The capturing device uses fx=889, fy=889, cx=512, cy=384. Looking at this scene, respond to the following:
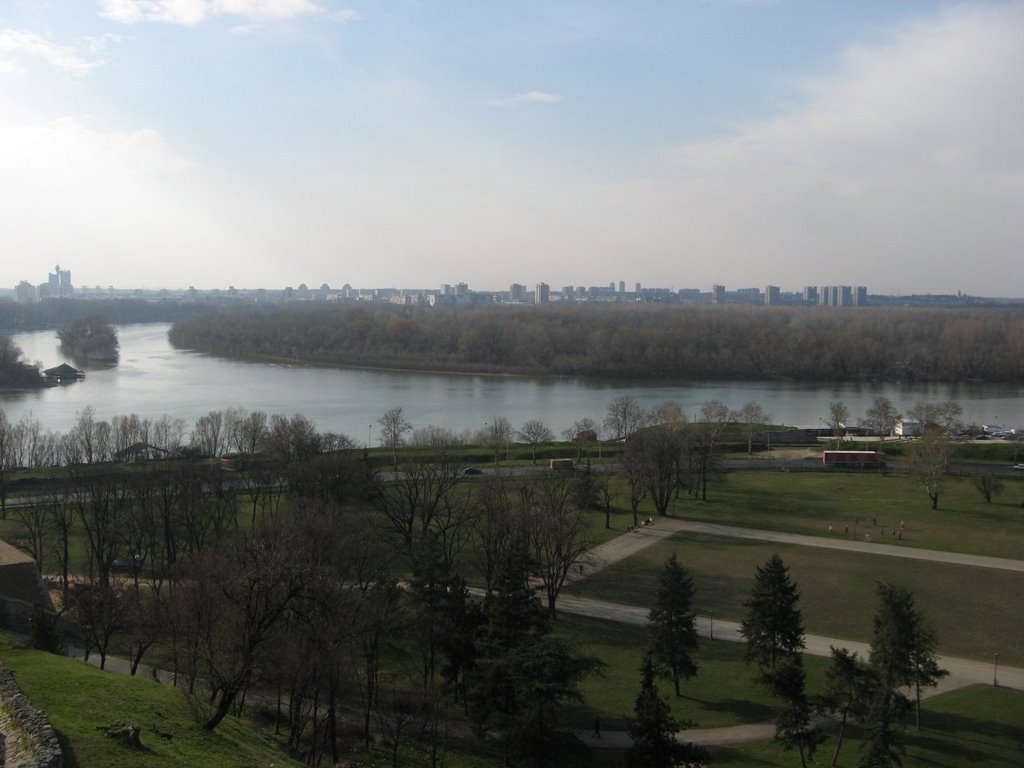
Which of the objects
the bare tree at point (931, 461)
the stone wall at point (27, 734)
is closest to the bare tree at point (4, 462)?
the stone wall at point (27, 734)

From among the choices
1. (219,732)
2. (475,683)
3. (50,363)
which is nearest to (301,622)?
(219,732)

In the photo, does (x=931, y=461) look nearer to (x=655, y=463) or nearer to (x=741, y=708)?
(x=655, y=463)

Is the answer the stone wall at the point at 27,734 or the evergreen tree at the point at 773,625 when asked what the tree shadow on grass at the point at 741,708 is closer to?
the evergreen tree at the point at 773,625

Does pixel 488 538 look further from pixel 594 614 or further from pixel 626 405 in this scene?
pixel 626 405

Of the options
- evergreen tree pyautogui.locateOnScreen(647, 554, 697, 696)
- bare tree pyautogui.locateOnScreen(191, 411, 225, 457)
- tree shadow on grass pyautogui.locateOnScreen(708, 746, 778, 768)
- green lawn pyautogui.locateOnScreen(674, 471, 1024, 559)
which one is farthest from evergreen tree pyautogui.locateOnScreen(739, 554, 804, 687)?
bare tree pyautogui.locateOnScreen(191, 411, 225, 457)

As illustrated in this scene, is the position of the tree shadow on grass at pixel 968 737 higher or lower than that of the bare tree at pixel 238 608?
lower

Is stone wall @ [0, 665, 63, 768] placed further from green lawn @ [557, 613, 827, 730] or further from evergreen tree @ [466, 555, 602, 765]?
green lawn @ [557, 613, 827, 730]

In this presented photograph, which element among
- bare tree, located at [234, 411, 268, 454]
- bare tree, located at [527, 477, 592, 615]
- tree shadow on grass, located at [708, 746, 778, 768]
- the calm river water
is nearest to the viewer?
tree shadow on grass, located at [708, 746, 778, 768]
